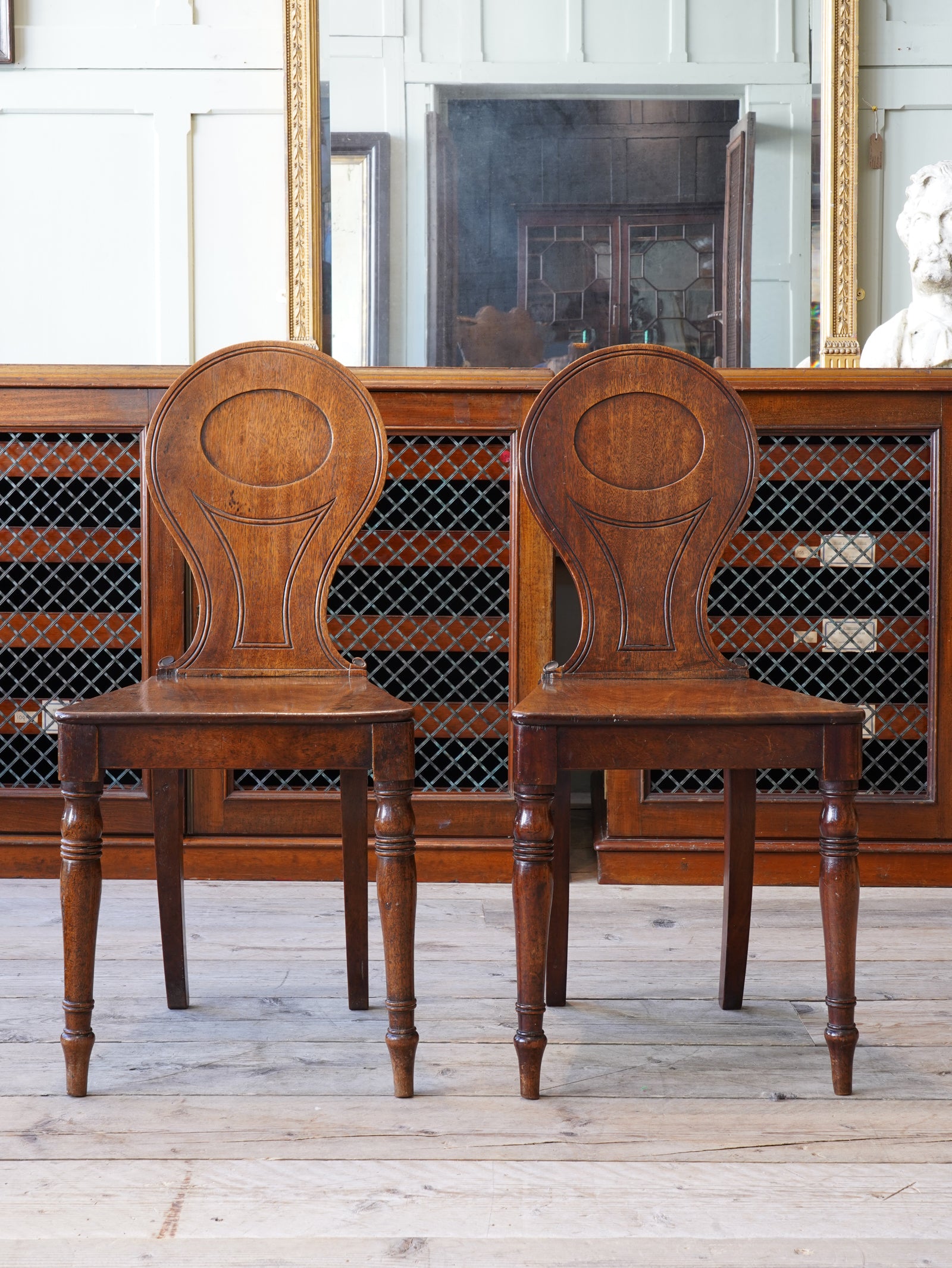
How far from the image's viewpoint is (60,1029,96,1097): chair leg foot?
3.90ft

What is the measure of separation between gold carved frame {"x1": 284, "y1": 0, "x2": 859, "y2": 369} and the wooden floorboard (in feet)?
4.74

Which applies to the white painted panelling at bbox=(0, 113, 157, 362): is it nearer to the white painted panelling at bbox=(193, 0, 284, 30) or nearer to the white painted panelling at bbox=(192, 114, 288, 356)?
the white painted panelling at bbox=(192, 114, 288, 356)

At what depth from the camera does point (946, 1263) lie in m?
0.89

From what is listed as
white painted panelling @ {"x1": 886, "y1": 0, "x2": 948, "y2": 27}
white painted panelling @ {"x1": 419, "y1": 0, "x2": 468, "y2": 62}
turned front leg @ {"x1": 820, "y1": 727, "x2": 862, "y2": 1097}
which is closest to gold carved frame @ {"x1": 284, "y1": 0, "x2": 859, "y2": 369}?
white painted panelling @ {"x1": 886, "y1": 0, "x2": 948, "y2": 27}

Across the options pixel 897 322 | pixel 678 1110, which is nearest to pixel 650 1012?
pixel 678 1110

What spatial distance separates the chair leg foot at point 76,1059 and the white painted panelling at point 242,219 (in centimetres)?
189

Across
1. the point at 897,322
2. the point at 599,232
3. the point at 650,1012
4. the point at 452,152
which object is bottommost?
the point at 650,1012

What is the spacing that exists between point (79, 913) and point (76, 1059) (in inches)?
6.0

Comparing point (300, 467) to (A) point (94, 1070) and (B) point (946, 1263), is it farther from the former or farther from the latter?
(B) point (946, 1263)

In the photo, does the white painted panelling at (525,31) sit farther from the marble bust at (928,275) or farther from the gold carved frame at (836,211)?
the marble bust at (928,275)

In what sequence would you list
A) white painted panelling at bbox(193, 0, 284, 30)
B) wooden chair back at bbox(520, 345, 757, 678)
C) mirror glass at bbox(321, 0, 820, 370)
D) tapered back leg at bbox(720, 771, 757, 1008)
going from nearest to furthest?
tapered back leg at bbox(720, 771, 757, 1008) → wooden chair back at bbox(520, 345, 757, 678) → mirror glass at bbox(321, 0, 820, 370) → white painted panelling at bbox(193, 0, 284, 30)

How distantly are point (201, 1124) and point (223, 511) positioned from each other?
0.79 m

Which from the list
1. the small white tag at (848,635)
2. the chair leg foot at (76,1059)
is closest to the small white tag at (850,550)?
the small white tag at (848,635)

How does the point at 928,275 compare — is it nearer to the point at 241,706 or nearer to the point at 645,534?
the point at 645,534
